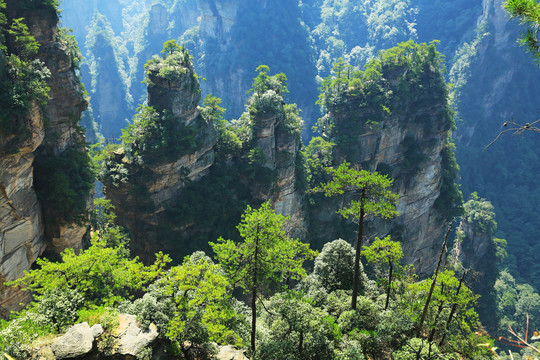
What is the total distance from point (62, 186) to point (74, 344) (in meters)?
15.4

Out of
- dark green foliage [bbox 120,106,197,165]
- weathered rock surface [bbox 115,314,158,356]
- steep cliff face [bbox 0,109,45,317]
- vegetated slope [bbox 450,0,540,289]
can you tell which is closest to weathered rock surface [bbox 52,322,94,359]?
weathered rock surface [bbox 115,314,158,356]

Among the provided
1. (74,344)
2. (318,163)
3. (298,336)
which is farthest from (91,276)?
(318,163)

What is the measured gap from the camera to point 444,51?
10288cm

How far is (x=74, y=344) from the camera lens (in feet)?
34.7

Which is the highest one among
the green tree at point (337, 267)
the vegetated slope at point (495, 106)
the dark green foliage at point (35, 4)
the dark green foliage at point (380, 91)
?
the vegetated slope at point (495, 106)

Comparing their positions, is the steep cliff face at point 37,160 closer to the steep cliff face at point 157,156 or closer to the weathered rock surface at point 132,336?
the steep cliff face at point 157,156

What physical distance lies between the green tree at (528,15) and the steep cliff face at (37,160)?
22264 mm

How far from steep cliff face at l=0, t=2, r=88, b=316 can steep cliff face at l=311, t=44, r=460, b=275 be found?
25.3 meters

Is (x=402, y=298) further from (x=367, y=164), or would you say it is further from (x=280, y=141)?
(x=367, y=164)

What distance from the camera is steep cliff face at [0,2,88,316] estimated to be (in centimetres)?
2016

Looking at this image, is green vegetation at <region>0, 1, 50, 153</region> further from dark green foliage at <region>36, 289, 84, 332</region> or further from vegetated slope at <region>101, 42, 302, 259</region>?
dark green foliage at <region>36, 289, 84, 332</region>

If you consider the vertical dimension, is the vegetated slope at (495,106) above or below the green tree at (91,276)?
above

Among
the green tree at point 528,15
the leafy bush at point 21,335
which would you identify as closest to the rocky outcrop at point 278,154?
the leafy bush at point 21,335

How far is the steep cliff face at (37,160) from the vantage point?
66.1 feet
